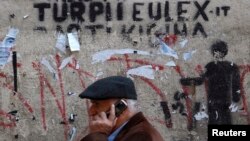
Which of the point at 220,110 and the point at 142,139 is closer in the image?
the point at 142,139

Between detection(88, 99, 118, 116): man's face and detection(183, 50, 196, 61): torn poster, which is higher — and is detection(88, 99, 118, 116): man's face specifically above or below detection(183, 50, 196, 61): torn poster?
above

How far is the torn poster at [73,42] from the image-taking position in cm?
650

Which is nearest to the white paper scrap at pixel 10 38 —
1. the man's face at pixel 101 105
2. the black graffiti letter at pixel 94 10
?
the black graffiti letter at pixel 94 10

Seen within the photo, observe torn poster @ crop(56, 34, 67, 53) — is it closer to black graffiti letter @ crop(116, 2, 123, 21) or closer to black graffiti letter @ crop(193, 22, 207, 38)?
black graffiti letter @ crop(116, 2, 123, 21)

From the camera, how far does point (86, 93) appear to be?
3.62 metres

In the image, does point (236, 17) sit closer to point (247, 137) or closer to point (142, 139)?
point (247, 137)

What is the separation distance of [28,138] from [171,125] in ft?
4.74

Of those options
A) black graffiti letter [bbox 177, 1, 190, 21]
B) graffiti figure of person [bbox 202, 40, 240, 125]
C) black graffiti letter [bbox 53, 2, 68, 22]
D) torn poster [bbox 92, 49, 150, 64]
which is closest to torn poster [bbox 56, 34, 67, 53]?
black graffiti letter [bbox 53, 2, 68, 22]

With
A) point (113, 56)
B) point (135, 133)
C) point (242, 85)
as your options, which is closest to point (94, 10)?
point (113, 56)

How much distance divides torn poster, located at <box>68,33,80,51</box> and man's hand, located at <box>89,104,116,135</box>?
112 inches

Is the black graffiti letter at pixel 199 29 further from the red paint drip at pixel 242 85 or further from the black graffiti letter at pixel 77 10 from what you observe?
the black graffiti letter at pixel 77 10

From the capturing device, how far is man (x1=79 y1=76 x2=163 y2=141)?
3.60 meters

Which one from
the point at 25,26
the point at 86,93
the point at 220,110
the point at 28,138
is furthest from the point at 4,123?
the point at 86,93

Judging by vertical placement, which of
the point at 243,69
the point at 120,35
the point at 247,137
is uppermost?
the point at 120,35
